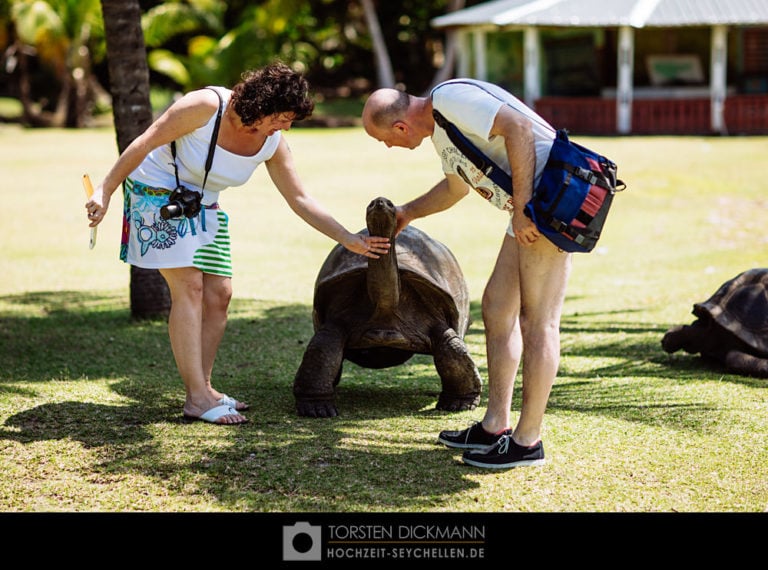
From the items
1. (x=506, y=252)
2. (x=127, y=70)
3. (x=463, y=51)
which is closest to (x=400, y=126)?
(x=506, y=252)

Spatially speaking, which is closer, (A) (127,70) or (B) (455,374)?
(B) (455,374)

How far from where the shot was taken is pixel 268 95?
4.54 metres

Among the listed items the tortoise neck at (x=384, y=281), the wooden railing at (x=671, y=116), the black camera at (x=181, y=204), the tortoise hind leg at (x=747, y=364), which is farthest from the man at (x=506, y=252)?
the wooden railing at (x=671, y=116)

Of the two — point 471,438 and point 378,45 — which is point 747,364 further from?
point 378,45

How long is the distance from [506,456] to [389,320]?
117 centimetres

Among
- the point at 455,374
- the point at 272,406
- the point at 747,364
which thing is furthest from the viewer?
the point at 747,364

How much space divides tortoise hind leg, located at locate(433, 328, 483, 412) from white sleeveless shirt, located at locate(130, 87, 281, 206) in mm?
1318

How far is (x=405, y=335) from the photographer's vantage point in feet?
17.3

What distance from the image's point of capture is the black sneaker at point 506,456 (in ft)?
14.2

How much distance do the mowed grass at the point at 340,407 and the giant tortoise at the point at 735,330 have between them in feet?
0.39

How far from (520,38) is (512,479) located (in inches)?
1093

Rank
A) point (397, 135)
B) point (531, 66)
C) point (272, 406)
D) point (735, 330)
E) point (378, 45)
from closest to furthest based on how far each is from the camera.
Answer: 1. point (397, 135)
2. point (272, 406)
3. point (735, 330)
4. point (531, 66)
5. point (378, 45)
